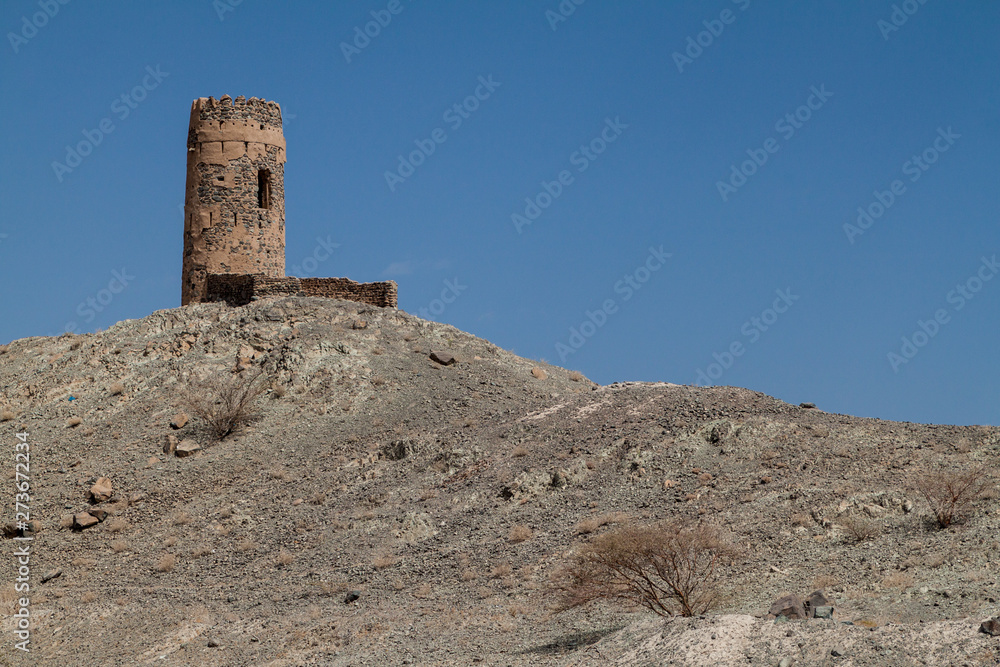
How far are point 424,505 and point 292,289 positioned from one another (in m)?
10.7

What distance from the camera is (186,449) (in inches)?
941

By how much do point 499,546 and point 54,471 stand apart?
34.2 ft

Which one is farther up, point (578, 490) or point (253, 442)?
point (253, 442)

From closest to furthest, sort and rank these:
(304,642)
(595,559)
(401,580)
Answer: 1. (595,559)
2. (304,642)
3. (401,580)

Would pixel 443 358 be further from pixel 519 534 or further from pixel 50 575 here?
pixel 50 575

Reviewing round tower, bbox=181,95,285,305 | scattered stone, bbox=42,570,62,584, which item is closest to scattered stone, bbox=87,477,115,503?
scattered stone, bbox=42,570,62,584

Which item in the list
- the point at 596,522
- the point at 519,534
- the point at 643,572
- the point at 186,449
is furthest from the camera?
the point at 186,449

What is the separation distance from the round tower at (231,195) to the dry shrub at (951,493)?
59.2 ft

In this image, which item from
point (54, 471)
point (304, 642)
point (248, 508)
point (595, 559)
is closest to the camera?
point (595, 559)

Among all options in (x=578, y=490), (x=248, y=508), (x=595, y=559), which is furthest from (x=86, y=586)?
(x=595, y=559)

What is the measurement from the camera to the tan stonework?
1172 inches

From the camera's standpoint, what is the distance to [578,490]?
65.2ft

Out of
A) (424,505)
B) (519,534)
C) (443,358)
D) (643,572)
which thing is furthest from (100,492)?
(643,572)

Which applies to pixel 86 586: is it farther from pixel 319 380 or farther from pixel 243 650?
pixel 319 380
